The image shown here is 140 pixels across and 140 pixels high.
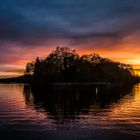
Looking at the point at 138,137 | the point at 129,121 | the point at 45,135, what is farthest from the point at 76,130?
the point at 129,121

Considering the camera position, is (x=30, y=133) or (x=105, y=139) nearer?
(x=105, y=139)

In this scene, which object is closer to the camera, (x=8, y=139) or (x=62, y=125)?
(x=8, y=139)

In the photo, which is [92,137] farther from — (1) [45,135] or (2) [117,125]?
(2) [117,125]

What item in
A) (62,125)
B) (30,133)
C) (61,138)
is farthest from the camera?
(62,125)

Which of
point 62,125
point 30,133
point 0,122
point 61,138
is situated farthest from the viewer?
point 0,122

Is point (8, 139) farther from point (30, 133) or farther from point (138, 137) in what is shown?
point (138, 137)

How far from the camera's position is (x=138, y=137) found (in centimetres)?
2961

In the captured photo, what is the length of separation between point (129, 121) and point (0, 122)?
15190 millimetres

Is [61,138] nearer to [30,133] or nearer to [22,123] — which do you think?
[30,133]

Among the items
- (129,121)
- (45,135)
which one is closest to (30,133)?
(45,135)

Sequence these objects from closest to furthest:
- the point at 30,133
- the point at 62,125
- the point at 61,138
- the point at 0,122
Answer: the point at 61,138 < the point at 30,133 < the point at 62,125 < the point at 0,122

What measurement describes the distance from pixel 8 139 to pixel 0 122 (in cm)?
1057

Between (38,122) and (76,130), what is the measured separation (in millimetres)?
7957

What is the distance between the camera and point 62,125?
36.3 metres
